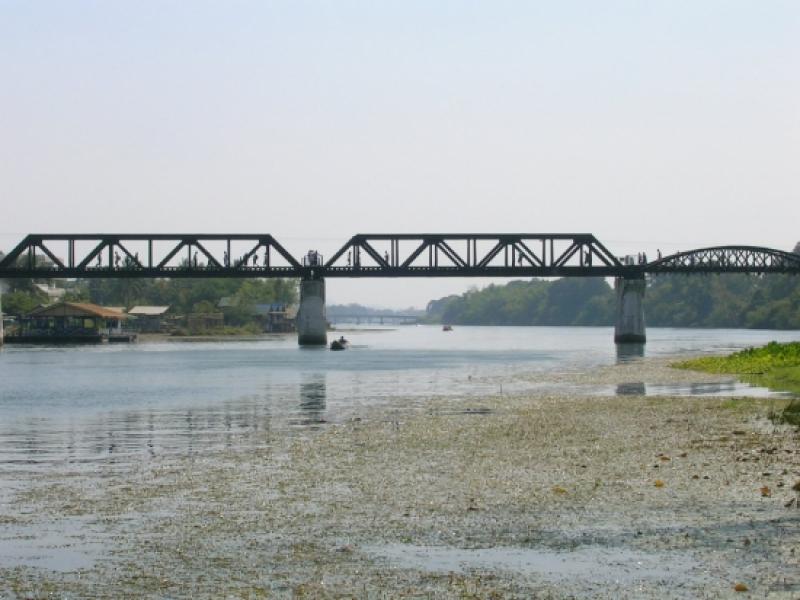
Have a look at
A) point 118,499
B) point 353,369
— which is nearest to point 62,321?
point 353,369

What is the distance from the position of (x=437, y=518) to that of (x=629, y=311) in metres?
161

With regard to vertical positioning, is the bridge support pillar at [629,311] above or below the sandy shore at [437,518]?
above

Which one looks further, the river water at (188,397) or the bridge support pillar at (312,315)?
the bridge support pillar at (312,315)

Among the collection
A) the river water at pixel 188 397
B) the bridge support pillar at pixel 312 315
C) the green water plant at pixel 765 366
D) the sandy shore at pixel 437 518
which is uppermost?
the bridge support pillar at pixel 312 315

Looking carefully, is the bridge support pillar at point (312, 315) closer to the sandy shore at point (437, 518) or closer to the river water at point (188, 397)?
the river water at point (188, 397)

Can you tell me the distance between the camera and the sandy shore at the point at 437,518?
616 inches

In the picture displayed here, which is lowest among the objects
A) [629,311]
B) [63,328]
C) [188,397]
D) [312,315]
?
[188,397]

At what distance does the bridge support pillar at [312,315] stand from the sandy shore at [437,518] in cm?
13803

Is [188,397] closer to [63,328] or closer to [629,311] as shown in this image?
[629,311]

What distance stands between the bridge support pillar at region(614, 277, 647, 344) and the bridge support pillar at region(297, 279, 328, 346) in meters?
44.8

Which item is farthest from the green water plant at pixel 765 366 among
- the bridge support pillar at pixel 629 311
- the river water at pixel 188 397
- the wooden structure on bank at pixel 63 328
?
the wooden structure on bank at pixel 63 328

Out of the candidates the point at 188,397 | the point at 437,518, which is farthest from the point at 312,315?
the point at 437,518

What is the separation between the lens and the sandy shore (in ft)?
51.3

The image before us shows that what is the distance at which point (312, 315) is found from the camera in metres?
174
